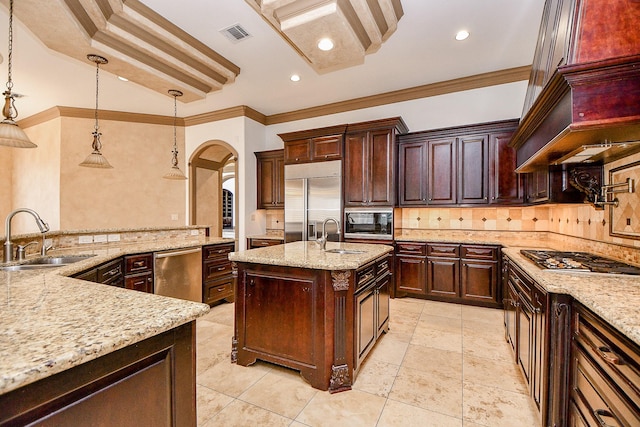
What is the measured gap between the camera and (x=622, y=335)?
A: 1068 mm

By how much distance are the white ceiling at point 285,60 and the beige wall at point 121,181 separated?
473mm

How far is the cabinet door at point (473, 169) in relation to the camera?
3.94m

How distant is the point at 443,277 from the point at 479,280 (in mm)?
435

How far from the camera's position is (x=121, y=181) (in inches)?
219

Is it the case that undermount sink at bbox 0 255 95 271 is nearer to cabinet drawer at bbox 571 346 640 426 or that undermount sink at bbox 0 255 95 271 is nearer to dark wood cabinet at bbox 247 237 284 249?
dark wood cabinet at bbox 247 237 284 249

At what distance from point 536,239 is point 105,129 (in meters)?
7.46

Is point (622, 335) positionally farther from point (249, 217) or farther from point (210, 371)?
point (249, 217)

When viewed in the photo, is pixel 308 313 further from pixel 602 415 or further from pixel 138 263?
pixel 138 263

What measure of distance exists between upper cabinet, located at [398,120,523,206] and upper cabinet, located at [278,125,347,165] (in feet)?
3.17

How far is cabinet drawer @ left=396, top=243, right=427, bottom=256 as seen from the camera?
407 centimetres

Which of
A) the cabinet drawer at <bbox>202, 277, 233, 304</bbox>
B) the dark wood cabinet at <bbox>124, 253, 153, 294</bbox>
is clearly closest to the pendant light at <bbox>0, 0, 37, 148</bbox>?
the dark wood cabinet at <bbox>124, 253, 153, 294</bbox>

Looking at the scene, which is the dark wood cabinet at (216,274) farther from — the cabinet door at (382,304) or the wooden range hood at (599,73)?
the wooden range hood at (599,73)

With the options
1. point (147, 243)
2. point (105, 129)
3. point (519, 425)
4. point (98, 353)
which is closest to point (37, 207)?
point (105, 129)

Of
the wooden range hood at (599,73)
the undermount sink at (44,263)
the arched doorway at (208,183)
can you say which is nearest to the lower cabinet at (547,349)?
the wooden range hood at (599,73)
